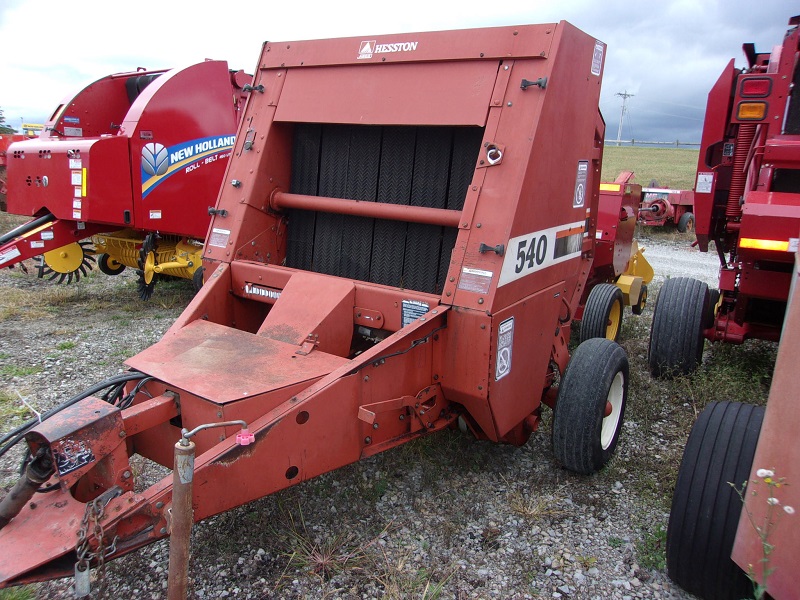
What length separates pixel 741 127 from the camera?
4.22 m

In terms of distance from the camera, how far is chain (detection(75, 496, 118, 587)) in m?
1.85

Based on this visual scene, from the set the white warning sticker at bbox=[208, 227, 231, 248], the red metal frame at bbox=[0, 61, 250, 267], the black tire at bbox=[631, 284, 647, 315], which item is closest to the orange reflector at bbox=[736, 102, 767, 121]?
the black tire at bbox=[631, 284, 647, 315]

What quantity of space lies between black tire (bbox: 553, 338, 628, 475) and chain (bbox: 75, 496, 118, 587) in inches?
85.5

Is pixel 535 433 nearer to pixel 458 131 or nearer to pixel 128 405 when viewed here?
pixel 458 131

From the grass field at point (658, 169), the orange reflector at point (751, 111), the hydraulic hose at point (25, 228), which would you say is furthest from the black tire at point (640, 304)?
the grass field at point (658, 169)

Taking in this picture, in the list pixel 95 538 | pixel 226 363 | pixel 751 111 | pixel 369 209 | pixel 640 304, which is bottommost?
pixel 95 538

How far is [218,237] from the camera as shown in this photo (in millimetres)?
3574

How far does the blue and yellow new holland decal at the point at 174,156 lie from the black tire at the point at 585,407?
4472 mm

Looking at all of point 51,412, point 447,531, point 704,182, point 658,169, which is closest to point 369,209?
point 447,531

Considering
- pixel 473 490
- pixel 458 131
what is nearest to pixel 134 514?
pixel 473 490

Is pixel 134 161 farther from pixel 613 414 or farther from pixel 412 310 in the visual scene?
pixel 613 414

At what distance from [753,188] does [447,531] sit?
2778 mm

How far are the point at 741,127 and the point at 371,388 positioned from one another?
132 inches

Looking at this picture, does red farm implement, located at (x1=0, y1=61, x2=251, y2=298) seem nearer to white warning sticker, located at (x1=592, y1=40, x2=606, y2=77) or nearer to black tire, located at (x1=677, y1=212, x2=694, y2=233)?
white warning sticker, located at (x1=592, y1=40, x2=606, y2=77)
